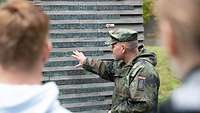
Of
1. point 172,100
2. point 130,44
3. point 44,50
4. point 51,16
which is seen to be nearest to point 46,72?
point 51,16

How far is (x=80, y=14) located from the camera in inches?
215

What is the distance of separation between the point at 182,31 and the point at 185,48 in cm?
5

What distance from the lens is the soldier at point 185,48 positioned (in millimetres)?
1548

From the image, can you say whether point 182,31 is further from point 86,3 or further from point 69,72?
point 86,3

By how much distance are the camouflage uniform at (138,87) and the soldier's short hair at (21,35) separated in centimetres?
244

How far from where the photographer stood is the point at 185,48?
157 cm

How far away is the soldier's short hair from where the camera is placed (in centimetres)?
205

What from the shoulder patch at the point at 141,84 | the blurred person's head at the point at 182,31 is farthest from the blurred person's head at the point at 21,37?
the shoulder patch at the point at 141,84

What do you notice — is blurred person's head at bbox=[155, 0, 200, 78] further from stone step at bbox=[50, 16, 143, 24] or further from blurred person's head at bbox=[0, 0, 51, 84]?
stone step at bbox=[50, 16, 143, 24]

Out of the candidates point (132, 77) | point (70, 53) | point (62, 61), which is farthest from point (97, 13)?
point (132, 77)

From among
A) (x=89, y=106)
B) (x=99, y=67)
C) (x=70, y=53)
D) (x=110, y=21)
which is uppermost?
(x=110, y=21)

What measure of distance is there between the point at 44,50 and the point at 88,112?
3.33m

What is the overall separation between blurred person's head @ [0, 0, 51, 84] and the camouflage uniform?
95.6 inches

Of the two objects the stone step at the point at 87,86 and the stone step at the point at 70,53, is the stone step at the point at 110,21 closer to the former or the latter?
the stone step at the point at 70,53
